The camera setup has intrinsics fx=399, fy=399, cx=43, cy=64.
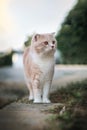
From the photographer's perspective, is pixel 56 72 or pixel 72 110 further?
pixel 56 72

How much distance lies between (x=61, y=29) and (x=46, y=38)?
173mm

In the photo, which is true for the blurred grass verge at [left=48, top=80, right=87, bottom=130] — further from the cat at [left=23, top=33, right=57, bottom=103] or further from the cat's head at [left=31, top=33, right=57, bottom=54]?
the cat's head at [left=31, top=33, right=57, bottom=54]

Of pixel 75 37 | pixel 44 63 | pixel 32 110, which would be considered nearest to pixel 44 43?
pixel 44 63

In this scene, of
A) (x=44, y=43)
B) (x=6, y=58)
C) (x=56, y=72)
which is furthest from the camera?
(x=6, y=58)

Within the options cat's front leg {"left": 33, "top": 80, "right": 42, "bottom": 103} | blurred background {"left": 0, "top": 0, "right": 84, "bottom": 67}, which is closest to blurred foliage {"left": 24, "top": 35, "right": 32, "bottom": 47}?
blurred background {"left": 0, "top": 0, "right": 84, "bottom": 67}

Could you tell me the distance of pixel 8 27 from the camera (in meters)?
2.07

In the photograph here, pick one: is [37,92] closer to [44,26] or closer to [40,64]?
[40,64]

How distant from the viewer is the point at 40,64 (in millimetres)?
1874

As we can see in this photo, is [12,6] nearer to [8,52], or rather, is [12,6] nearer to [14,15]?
[14,15]

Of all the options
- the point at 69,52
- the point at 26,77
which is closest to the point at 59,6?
the point at 69,52

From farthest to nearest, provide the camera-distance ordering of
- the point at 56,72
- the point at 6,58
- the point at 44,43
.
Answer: the point at 6,58 → the point at 56,72 → the point at 44,43

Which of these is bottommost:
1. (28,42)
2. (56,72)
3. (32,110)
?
(32,110)

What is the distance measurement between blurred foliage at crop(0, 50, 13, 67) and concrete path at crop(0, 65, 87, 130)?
0.06 m

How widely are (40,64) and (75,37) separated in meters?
0.24
